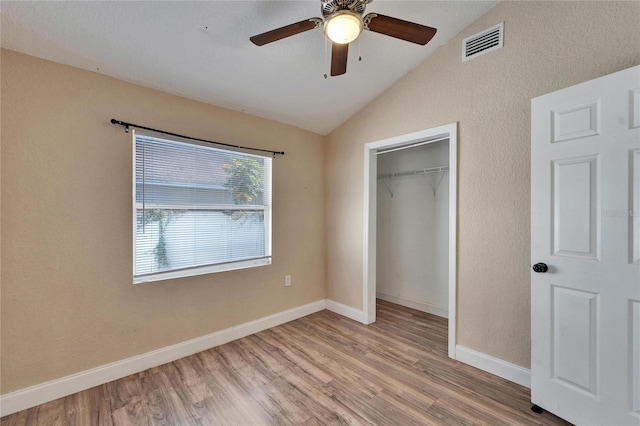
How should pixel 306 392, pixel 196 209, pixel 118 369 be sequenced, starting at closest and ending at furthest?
pixel 306 392
pixel 118 369
pixel 196 209

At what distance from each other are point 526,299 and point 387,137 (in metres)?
1.92

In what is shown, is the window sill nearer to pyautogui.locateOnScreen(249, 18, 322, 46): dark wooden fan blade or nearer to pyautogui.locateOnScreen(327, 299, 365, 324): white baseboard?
pyautogui.locateOnScreen(327, 299, 365, 324): white baseboard

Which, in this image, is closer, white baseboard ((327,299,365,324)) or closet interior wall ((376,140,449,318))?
white baseboard ((327,299,365,324))

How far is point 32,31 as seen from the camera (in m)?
1.68

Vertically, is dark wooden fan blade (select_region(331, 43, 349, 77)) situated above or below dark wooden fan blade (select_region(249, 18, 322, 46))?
below

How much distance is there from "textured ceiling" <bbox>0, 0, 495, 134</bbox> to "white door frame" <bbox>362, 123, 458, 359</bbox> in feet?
2.07

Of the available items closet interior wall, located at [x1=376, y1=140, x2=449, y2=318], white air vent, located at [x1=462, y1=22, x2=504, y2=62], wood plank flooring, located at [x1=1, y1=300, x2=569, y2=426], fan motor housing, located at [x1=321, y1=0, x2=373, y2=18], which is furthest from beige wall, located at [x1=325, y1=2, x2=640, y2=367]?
fan motor housing, located at [x1=321, y1=0, x2=373, y2=18]

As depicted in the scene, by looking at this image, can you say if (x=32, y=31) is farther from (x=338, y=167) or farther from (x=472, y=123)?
(x=472, y=123)

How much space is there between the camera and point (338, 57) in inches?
66.1

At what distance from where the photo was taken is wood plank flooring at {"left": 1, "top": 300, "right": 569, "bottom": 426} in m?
1.71

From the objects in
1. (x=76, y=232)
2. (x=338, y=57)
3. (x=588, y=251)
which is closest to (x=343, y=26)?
(x=338, y=57)

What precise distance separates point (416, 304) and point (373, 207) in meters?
1.56

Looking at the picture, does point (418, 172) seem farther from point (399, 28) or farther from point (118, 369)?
point (118, 369)

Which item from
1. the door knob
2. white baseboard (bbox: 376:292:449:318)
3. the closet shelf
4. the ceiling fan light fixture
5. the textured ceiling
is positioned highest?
the textured ceiling
